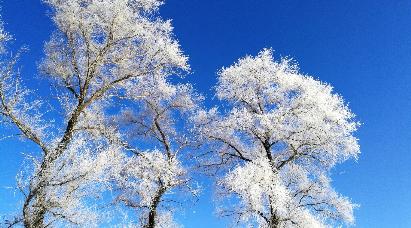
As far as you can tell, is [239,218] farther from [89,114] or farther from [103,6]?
[103,6]

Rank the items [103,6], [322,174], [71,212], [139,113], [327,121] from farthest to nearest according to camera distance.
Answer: [139,113] < [322,174] < [327,121] < [103,6] < [71,212]

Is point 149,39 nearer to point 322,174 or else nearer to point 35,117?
point 35,117

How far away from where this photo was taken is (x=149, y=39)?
18.2m

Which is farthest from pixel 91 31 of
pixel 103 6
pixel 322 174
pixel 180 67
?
pixel 322 174

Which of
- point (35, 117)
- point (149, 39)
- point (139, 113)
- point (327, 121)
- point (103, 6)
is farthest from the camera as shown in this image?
point (139, 113)

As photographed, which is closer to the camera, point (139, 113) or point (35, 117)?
point (35, 117)

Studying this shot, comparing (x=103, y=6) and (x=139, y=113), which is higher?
(x=139, y=113)

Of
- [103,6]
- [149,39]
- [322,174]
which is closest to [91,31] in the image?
[103,6]

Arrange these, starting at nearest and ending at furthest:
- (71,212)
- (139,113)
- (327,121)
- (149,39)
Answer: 1. (71,212)
2. (149,39)
3. (327,121)
4. (139,113)

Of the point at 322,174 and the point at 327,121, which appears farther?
the point at 322,174

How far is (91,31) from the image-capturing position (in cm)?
1698

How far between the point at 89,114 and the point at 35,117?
3865 millimetres

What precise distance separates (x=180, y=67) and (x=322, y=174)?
7.89 m

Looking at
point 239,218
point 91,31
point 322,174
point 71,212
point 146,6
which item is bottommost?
point 71,212
